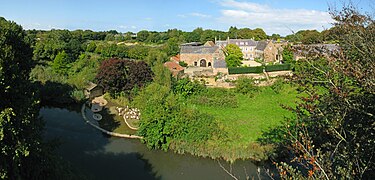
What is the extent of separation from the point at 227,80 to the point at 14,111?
20470 millimetres

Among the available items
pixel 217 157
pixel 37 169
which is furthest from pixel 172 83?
pixel 37 169

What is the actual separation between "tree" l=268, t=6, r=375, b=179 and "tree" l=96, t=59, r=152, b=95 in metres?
18.1

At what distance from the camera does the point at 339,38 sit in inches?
185

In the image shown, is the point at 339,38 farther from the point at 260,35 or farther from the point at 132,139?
the point at 260,35

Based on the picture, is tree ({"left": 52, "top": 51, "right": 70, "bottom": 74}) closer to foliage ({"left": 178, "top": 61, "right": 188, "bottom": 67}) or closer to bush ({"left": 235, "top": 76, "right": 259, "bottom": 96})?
foliage ({"left": 178, "top": 61, "right": 188, "bottom": 67})

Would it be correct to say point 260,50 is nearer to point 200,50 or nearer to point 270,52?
point 270,52

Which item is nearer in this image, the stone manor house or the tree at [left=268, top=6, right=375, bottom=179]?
the tree at [left=268, top=6, right=375, bottom=179]

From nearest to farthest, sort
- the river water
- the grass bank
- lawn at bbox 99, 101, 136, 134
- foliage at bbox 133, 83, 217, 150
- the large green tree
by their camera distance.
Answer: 1. the large green tree
2. the river water
3. the grass bank
4. foliage at bbox 133, 83, 217, 150
5. lawn at bbox 99, 101, 136, 134

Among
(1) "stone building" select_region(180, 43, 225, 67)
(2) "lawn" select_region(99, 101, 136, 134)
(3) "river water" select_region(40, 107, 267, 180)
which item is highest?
(1) "stone building" select_region(180, 43, 225, 67)

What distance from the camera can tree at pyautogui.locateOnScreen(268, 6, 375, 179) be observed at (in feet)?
12.1

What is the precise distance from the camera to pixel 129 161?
1394 centimetres

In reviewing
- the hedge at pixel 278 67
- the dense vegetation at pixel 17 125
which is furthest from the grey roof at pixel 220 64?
the dense vegetation at pixel 17 125

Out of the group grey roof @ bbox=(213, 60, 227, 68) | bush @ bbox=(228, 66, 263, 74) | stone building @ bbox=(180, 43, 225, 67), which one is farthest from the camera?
stone building @ bbox=(180, 43, 225, 67)

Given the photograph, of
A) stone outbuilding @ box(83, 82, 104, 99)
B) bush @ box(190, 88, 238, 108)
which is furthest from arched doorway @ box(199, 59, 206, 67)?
stone outbuilding @ box(83, 82, 104, 99)
